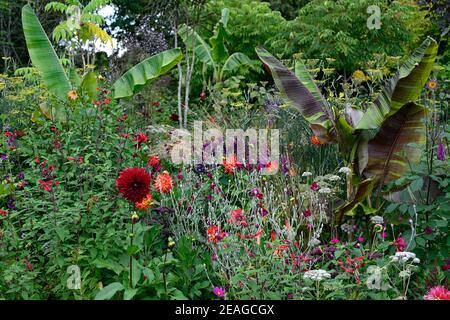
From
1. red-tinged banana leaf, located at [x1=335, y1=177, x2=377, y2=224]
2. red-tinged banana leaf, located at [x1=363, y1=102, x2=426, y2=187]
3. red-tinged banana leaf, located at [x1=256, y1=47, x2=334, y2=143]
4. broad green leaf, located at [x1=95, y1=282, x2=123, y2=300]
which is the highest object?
red-tinged banana leaf, located at [x1=256, y1=47, x2=334, y2=143]

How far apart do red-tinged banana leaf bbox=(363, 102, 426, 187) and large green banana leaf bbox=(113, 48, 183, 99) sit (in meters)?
3.40

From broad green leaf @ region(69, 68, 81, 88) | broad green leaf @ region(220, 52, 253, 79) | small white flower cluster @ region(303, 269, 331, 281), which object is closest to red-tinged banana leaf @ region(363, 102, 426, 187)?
A: small white flower cluster @ region(303, 269, 331, 281)

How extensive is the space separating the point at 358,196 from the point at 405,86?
0.98 metres

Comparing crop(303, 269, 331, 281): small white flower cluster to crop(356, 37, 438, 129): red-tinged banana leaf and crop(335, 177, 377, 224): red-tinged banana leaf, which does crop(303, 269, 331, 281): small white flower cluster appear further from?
crop(356, 37, 438, 129): red-tinged banana leaf

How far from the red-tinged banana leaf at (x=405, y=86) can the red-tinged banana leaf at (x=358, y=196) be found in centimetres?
56

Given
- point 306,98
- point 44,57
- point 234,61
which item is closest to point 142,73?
point 44,57

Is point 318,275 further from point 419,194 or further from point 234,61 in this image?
point 234,61

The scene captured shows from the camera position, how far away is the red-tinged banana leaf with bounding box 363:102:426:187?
4258 millimetres

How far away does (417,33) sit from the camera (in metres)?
14.0

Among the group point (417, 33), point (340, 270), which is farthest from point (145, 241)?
point (417, 33)

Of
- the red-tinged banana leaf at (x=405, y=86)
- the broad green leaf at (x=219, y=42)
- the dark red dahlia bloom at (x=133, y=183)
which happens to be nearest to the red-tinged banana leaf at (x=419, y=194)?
the red-tinged banana leaf at (x=405, y=86)

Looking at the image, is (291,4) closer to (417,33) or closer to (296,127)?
(417,33)
